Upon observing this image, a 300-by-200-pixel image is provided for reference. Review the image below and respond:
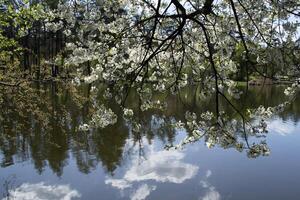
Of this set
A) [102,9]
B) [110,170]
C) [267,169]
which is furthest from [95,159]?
[102,9]

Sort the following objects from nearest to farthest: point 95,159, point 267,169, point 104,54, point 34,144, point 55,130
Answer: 1. point 104,54
2. point 267,169
3. point 95,159
4. point 34,144
5. point 55,130

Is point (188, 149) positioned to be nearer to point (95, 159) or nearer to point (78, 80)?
point (95, 159)

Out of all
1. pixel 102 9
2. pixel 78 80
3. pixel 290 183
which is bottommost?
pixel 290 183

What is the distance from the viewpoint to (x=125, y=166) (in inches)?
592

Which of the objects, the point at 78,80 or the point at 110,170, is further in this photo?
the point at 110,170

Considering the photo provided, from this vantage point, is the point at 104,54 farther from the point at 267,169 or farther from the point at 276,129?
the point at 276,129

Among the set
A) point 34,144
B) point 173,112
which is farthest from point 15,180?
point 173,112

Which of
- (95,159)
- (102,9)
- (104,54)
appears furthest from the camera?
(95,159)

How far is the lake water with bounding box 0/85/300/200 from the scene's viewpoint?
11875 mm

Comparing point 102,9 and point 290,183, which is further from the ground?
point 102,9

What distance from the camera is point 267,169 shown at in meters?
14.4

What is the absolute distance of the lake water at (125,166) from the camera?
39.0 feet

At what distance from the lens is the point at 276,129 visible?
21.8 metres

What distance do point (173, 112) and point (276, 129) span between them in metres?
6.41
